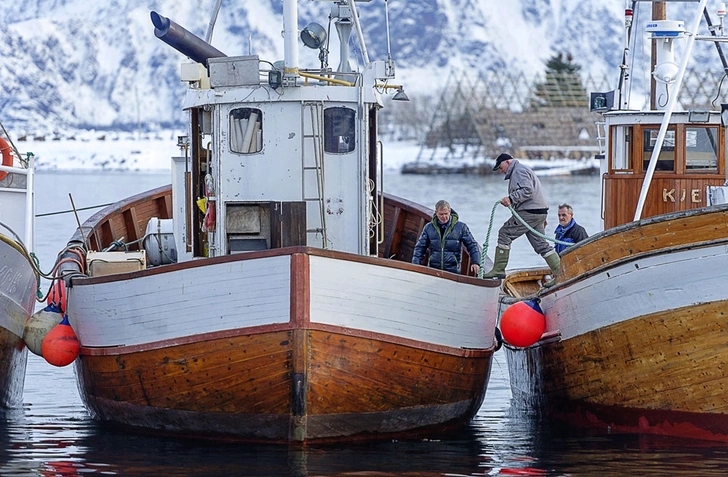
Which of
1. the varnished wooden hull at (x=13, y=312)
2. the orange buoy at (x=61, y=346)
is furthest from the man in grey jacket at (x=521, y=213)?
the varnished wooden hull at (x=13, y=312)

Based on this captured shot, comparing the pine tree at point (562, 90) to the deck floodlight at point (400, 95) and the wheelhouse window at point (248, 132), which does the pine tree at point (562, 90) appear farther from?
the wheelhouse window at point (248, 132)

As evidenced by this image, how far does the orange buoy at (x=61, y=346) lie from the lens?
14.8m

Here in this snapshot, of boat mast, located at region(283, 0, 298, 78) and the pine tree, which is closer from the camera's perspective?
boat mast, located at region(283, 0, 298, 78)

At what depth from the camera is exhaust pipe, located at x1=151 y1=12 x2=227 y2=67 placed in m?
14.8

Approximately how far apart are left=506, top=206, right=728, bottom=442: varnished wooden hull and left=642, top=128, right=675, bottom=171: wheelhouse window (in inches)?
107

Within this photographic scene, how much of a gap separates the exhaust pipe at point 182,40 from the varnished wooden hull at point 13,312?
2.89 m

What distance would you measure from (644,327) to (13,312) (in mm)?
7377

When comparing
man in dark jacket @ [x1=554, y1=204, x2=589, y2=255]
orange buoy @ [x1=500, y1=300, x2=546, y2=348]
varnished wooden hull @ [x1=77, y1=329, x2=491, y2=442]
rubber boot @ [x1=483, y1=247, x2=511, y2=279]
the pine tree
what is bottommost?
varnished wooden hull @ [x1=77, y1=329, x2=491, y2=442]

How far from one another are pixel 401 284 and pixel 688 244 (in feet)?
9.46

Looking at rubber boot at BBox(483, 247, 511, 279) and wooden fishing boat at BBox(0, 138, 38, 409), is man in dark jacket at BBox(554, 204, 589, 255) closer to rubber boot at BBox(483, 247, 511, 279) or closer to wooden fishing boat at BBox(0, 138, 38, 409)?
rubber boot at BBox(483, 247, 511, 279)

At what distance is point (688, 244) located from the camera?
1312 centimetres

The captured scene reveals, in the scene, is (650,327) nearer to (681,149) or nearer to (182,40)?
(681,149)

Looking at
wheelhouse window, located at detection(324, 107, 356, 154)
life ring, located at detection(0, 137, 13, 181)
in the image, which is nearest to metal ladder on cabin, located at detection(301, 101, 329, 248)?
wheelhouse window, located at detection(324, 107, 356, 154)

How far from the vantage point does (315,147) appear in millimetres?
14742
